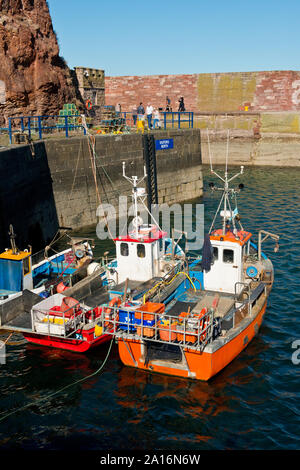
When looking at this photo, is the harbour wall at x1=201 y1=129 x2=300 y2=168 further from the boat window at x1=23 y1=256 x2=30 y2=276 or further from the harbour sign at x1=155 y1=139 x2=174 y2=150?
the boat window at x1=23 y1=256 x2=30 y2=276

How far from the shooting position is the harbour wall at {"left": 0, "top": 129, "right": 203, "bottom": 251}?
68.3ft

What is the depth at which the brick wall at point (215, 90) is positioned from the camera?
53500mm

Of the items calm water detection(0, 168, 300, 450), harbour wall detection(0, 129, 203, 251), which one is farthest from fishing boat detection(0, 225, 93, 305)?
harbour wall detection(0, 129, 203, 251)

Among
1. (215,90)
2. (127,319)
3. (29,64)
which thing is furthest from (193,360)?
(215,90)

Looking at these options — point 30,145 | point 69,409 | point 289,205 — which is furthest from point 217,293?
point 289,205

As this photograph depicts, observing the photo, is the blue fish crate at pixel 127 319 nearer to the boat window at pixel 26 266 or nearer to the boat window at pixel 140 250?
the boat window at pixel 140 250

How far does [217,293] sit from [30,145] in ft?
40.6

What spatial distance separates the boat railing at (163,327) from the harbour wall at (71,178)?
843 centimetres

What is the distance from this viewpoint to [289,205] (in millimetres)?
32750

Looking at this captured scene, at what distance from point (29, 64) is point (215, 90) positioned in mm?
27270

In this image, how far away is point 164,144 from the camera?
31719 millimetres

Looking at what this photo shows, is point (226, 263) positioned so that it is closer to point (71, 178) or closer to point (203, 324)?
point (203, 324)

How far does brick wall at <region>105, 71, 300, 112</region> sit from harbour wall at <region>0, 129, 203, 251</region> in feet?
77.1
